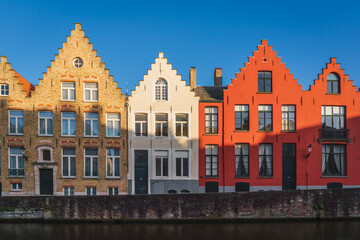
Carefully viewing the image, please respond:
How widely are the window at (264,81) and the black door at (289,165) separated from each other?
15.7ft

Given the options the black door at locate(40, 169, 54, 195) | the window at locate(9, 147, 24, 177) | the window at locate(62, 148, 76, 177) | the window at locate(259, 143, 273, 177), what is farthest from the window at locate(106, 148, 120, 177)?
the window at locate(259, 143, 273, 177)

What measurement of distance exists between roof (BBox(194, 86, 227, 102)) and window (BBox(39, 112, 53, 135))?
38.9 feet

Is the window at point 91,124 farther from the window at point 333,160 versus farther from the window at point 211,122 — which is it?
the window at point 333,160

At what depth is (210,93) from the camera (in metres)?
23.2

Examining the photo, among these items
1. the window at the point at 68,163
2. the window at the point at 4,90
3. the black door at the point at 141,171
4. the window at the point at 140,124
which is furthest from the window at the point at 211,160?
the window at the point at 4,90

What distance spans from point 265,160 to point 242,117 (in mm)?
3917

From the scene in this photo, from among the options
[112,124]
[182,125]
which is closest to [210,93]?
[182,125]

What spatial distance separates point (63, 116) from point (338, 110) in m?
22.1

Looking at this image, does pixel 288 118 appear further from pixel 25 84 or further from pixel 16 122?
pixel 25 84

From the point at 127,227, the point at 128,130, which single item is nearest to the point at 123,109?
the point at 128,130

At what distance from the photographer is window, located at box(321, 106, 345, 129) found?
2211cm

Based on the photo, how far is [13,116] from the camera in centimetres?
2088

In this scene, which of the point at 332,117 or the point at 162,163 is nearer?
the point at 162,163

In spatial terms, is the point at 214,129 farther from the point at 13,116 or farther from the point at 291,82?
the point at 13,116
